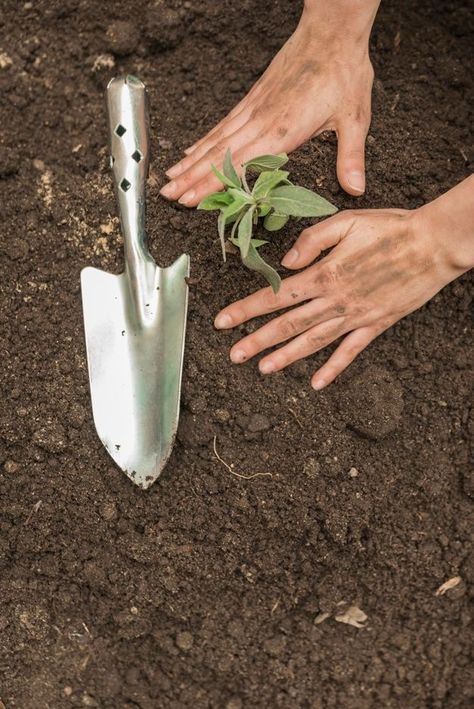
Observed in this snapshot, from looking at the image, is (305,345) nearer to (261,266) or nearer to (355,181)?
(261,266)

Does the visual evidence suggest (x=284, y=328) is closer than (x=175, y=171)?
Yes

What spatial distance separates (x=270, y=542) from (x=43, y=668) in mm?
519

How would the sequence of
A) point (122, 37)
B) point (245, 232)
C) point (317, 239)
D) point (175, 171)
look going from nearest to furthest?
point (245, 232), point (317, 239), point (175, 171), point (122, 37)

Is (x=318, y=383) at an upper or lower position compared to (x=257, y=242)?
lower

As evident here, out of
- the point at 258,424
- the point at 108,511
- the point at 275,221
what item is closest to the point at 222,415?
the point at 258,424

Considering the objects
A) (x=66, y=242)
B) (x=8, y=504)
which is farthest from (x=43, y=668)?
(x=66, y=242)

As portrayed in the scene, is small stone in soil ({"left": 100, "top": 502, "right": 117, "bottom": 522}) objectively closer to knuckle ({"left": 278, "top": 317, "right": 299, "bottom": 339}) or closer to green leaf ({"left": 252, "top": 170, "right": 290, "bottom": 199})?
knuckle ({"left": 278, "top": 317, "right": 299, "bottom": 339})

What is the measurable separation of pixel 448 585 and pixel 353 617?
0.20 meters

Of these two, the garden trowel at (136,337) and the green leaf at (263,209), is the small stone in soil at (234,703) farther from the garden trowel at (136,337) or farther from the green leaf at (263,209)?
the green leaf at (263,209)

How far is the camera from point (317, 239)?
5.31ft

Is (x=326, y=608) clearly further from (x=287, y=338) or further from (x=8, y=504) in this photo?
(x=8, y=504)

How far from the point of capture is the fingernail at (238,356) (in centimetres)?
166

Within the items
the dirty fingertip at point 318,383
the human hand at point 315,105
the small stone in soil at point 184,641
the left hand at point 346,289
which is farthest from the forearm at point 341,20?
the small stone in soil at point 184,641

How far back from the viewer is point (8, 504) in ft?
5.54
